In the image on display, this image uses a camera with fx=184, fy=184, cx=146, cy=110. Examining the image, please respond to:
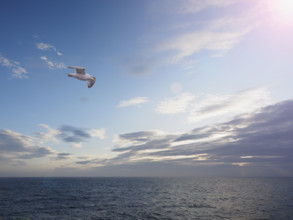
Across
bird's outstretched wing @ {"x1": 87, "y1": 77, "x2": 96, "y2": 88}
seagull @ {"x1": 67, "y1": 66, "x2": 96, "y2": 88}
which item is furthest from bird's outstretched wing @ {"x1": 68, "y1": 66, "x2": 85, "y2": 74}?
bird's outstretched wing @ {"x1": 87, "y1": 77, "x2": 96, "y2": 88}

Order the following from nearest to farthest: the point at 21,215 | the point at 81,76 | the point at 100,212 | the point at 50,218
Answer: the point at 81,76, the point at 50,218, the point at 21,215, the point at 100,212

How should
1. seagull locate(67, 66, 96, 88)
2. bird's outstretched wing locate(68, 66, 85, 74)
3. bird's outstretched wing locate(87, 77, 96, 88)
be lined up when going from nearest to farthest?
bird's outstretched wing locate(68, 66, 85, 74)
seagull locate(67, 66, 96, 88)
bird's outstretched wing locate(87, 77, 96, 88)

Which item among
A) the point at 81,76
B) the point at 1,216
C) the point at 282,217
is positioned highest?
the point at 81,76

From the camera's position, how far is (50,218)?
111 feet

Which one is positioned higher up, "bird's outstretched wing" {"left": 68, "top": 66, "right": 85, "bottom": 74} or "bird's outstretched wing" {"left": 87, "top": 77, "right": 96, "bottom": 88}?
"bird's outstretched wing" {"left": 68, "top": 66, "right": 85, "bottom": 74}

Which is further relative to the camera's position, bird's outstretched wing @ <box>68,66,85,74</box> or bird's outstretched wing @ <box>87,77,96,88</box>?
bird's outstretched wing @ <box>87,77,96,88</box>

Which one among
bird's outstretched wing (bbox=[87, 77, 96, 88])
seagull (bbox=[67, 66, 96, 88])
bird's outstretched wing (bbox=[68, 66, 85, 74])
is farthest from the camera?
bird's outstretched wing (bbox=[87, 77, 96, 88])

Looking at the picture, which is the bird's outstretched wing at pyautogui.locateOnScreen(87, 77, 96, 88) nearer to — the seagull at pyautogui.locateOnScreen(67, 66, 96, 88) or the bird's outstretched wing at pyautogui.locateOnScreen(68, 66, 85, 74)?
the seagull at pyautogui.locateOnScreen(67, 66, 96, 88)

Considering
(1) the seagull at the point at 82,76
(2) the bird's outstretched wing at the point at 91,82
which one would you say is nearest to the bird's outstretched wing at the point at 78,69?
(1) the seagull at the point at 82,76

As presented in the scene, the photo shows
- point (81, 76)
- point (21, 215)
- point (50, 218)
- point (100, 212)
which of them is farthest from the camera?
point (100, 212)

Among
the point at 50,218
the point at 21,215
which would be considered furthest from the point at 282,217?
the point at 21,215

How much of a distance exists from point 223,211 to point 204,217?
753cm

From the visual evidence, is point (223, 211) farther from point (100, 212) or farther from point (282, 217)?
point (100, 212)

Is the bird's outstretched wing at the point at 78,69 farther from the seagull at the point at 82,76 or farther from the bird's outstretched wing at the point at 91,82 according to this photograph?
the bird's outstretched wing at the point at 91,82
